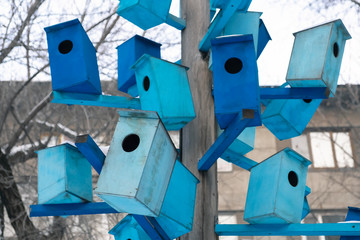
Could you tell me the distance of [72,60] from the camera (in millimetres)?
2107

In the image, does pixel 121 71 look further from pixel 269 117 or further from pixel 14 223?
pixel 14 223

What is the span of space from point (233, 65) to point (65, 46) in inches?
35.8

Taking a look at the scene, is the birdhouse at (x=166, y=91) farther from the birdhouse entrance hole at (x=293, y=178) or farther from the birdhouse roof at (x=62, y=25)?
the birdhouse entrance hole at (x=293, y=178)

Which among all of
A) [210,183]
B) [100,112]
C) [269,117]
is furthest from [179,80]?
[100,112]

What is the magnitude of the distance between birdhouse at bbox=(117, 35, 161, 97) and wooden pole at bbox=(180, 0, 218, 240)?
0.70 ft

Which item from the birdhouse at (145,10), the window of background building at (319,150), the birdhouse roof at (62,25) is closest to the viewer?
the birdhouse roof at (62,25)

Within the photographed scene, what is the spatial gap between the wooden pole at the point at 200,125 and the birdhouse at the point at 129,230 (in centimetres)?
20

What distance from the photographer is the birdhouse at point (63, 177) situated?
2043 mm

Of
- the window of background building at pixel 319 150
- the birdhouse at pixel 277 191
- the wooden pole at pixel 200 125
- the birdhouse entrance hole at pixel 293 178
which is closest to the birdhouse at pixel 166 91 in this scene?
the wooden pole at pixel 200 125

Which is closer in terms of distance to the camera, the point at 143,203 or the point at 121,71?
the point at 143,203

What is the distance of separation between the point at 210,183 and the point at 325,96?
2.29 feet

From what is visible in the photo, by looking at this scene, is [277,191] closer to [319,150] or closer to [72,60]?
[72,60]

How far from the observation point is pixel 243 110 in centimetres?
170

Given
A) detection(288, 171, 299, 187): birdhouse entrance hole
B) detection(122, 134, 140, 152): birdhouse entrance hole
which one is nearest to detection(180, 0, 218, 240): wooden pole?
detection(288, 171, 299, 187): birdhouse entrance hole
